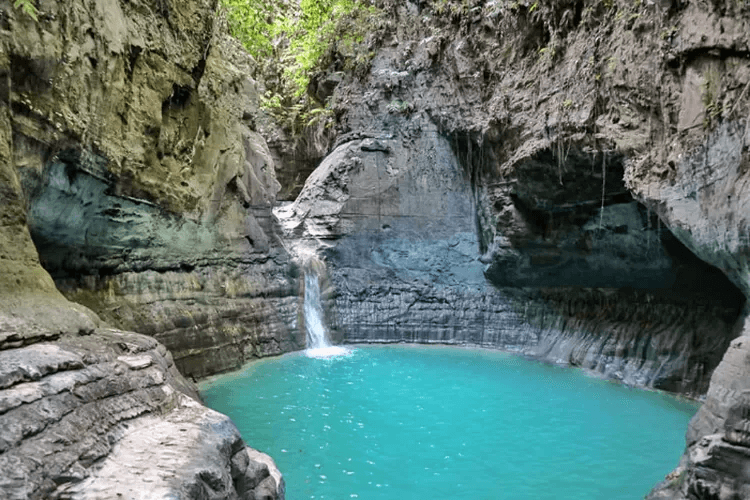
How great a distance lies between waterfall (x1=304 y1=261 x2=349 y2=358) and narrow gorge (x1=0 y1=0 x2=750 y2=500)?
0.30 metres

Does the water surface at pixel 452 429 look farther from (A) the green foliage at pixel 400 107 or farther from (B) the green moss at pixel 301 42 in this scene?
(B) the green moss at pixel 301 42

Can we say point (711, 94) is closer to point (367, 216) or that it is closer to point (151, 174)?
point (151, 174)

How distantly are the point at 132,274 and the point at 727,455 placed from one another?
8.12 meters

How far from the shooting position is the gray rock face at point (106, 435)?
262cm

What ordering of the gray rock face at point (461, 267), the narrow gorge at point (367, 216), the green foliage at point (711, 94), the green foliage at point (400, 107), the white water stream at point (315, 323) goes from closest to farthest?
the narrow gorge at point (367, 216) < the green foliage at point (711, 94) < the gray rock face at point (461, 267) < the white water stream at point (315, 323) < the green foliage at point (400, 107)

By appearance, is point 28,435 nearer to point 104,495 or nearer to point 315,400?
point 104,495

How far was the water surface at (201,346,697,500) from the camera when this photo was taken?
4.95 m

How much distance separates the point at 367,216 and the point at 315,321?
3.30m

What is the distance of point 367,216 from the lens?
1358 cm

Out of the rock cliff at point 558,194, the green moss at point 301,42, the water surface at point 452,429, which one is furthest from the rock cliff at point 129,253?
the green moss at point 301,42

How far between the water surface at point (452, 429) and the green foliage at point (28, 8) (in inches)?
194

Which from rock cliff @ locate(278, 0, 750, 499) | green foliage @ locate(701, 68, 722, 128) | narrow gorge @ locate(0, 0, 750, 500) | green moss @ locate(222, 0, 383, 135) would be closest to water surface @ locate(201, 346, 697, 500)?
narrow gorge @ locate(0, 0, 750, 500)

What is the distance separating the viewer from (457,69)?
42.1 feet

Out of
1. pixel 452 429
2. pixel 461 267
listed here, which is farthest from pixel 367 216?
pixel 452 429
